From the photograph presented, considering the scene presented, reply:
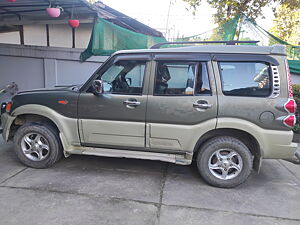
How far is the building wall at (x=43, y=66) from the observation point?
24.2 ft

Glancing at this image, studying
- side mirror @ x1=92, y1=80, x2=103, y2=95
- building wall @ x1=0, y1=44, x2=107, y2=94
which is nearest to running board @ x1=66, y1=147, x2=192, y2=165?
side mirror @ x1=92, y1=80, x2=103, y2=95

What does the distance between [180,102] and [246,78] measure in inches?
38.9

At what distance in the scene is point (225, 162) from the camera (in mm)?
3342

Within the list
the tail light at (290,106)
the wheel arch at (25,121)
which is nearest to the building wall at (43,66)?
the wheel arch at (25,121)

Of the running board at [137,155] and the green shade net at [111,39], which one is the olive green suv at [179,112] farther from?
the green shade net at [111,39]

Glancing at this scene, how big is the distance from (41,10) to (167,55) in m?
5.92

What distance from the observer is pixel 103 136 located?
3.60 m

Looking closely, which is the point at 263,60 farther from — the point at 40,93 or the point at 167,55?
the point at 40,93

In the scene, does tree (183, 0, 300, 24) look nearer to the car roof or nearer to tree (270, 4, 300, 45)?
the car roof

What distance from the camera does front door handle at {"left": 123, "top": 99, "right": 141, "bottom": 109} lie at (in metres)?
3.40

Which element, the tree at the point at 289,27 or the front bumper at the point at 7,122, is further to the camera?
the tree at the point at 289,27

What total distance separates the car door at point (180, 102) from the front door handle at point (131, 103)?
184 mm

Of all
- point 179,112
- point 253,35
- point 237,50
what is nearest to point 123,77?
point 179,112

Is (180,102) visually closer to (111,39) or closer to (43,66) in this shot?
(111,39)
